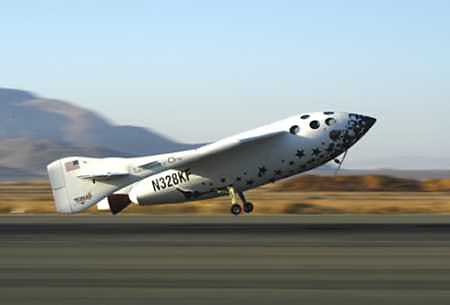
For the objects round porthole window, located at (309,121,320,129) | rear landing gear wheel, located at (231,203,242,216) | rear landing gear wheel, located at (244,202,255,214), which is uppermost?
round porthole window, located at (309,121,320,129)

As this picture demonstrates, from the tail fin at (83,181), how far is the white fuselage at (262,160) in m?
1.00

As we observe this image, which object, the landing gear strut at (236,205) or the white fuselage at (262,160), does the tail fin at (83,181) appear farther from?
the landing gear strut at (236,205)

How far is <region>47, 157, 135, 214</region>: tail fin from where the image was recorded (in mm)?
44906

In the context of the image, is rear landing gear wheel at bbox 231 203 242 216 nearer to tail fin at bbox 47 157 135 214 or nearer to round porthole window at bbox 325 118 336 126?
tail fin at bbox 47 157 135 214

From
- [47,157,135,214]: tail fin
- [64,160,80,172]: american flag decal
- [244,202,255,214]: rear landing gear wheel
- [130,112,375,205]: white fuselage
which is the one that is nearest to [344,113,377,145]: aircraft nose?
[130,112,375,205]: white fuselage

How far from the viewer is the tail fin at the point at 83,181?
44906 millimetres
